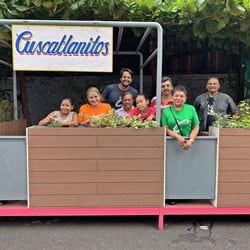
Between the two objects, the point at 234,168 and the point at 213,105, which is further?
the point at 213,105

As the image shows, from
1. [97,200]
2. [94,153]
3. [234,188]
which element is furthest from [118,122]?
[234,188]

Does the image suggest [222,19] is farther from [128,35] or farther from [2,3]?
[2,3]

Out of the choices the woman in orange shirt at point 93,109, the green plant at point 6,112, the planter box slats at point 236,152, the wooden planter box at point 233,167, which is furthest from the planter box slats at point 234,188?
the green plant at point 6,112

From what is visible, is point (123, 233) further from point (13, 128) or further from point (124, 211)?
point (13, 128)

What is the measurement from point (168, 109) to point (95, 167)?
103 centimetres

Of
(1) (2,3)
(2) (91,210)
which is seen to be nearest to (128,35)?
(1) (2,3)

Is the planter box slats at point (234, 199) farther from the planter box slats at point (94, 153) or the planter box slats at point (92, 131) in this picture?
the planter box slats at point (92, 131)

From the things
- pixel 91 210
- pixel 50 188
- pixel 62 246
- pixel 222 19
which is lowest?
pixel 62 246

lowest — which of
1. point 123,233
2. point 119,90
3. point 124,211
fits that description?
point 123,233

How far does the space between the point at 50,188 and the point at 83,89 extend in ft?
12.3

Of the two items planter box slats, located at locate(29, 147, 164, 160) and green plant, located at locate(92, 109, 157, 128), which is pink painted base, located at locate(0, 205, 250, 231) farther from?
green plant, located at locate(92, 109, 157, 128)

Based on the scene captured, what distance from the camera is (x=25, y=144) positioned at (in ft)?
11.4

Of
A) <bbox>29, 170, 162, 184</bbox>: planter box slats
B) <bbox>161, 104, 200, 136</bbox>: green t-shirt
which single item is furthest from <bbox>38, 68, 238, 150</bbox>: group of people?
<bbox>29, 170, 162, 184</bbox>: planter box slats

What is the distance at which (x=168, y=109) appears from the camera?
3676mm
